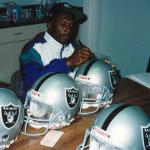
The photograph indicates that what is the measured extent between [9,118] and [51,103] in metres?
0.21

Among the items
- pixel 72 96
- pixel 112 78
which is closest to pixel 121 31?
pixel 112 78

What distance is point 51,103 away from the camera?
127 centimetres

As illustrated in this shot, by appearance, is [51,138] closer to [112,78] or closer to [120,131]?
[120,131]

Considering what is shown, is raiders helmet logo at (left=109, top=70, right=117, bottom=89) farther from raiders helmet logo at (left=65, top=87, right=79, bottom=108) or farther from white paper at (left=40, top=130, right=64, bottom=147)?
white paper at (left=40, top=130, right=64, bottom=147)

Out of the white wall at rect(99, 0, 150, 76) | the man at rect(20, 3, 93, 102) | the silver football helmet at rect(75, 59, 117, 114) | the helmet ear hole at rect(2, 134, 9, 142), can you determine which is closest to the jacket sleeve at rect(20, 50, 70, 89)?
the man at rect(20, 3, 93, 102)

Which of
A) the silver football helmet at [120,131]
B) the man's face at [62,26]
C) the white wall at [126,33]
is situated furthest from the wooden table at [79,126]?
the white wall at [126,33]

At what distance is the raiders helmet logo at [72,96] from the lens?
1.30 meters

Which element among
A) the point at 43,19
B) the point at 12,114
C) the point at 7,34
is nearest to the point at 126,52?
the point at 43,19

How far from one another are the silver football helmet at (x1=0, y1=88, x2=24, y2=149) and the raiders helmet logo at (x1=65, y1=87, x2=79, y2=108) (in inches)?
8.3

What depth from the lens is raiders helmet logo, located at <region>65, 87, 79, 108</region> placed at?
4.26ft

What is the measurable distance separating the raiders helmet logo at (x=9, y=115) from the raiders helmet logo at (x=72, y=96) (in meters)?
0.23

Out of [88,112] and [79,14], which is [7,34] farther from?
[88,112]

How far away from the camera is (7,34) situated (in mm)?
2969

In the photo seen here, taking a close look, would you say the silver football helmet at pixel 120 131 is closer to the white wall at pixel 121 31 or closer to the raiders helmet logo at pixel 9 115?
the raiders helmet logo at pixel 9 115
